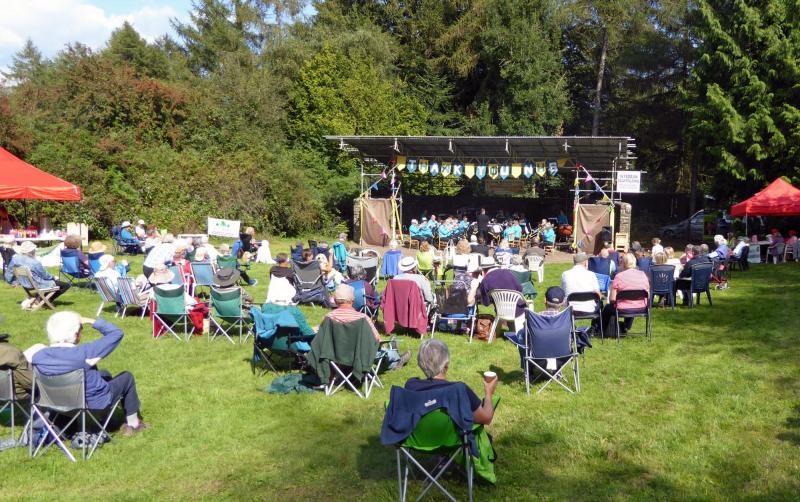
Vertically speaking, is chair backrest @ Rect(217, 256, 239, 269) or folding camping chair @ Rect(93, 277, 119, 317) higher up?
chair backrest @ Rect(217, 256, 239, 269)

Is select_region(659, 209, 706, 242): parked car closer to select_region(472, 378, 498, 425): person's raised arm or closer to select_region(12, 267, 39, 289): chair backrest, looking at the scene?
select_region(12, 267, 39, 289): chair backrest

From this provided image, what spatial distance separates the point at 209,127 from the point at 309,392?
23.3 m

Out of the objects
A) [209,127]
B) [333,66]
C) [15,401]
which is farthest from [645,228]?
[15,401]

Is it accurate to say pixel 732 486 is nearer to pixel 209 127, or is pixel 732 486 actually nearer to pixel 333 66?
pixel 209 127

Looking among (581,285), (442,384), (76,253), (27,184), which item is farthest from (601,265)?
(27,184)

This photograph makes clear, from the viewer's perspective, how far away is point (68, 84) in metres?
26.9

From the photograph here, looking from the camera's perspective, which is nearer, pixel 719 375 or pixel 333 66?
pixel 719 375

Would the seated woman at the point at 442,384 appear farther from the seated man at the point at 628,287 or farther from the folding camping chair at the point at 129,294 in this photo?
the folding camping chair at the point at 129,294

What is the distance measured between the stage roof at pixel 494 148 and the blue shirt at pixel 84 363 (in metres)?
16.6

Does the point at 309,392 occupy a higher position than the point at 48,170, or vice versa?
the point at 48,170

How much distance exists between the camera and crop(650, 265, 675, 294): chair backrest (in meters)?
10.7

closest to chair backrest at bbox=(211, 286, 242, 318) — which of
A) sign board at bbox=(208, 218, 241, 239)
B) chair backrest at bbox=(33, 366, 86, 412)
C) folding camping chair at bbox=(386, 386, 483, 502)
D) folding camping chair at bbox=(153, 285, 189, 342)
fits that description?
folding camping chair at bbox=(153, 285, 189, 342)

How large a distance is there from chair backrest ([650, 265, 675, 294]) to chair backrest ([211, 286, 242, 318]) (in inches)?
253

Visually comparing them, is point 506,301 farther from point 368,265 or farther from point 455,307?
point 368,265
